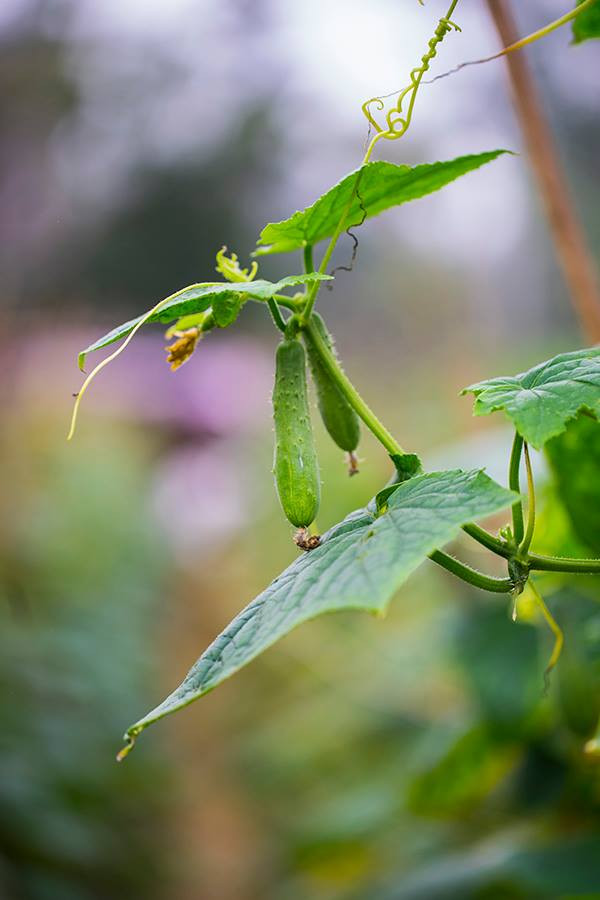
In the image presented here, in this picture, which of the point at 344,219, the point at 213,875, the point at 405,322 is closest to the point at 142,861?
the point at 213,875

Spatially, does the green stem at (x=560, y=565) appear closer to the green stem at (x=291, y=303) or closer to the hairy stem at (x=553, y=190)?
the green stem at (x=291, y=303)

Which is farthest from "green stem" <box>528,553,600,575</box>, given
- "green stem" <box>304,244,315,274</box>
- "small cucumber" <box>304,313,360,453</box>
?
"green stem" <box>304,244,315,274</box>

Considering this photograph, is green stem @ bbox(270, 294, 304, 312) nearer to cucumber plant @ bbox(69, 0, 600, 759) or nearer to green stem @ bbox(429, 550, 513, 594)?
cucumber plant @ bbox(69, 0, 600, 759)

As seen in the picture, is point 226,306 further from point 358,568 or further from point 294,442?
point 358,568

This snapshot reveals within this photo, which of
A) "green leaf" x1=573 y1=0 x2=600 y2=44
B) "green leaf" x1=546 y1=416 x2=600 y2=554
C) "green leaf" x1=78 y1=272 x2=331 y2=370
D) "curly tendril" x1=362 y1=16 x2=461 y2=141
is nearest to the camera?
"green leaf" x1=78 y1=272 x2=331 y2=370

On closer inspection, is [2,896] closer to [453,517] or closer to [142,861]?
[142,861]

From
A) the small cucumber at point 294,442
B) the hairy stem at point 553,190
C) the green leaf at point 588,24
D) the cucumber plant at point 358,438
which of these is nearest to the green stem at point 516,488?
the cucumber plant at point 358,438

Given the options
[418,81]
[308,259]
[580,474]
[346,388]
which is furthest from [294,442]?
[580,474]
